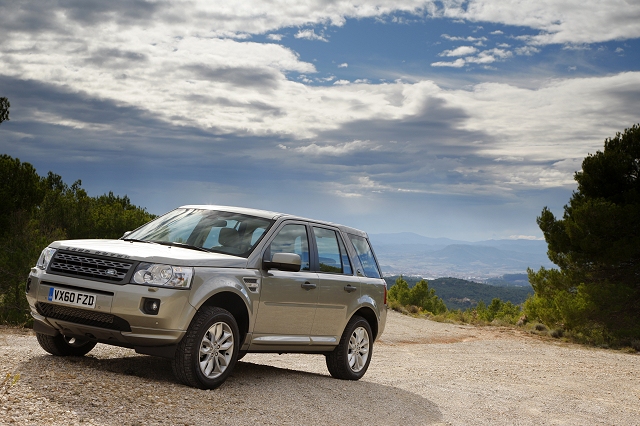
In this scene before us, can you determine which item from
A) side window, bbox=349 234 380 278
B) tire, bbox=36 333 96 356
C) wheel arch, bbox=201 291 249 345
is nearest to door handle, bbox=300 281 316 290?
wheel arch, bbox=201 291 249 345

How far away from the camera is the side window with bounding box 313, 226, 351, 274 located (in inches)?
357

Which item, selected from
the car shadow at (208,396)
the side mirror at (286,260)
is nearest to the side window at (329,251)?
the side mirror at (286,260)

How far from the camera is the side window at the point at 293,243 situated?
322 inches

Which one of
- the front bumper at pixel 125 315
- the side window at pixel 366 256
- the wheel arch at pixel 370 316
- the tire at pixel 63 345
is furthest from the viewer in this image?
the side window at pixel 366 256

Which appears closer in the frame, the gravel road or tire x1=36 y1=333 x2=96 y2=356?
the gravel road

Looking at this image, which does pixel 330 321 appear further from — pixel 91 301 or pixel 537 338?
pixel 537 338

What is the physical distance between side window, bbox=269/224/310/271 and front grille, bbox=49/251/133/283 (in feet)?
6.10

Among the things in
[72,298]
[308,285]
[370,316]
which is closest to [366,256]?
[370,316]

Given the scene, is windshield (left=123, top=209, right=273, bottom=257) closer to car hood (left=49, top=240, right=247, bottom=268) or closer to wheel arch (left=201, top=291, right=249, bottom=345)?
car hood (left=49, top=240, right=247, bottom=268)

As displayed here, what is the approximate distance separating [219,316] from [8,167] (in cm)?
2084

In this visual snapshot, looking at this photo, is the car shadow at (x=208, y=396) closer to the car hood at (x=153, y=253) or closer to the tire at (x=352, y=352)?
the tire at (x=352, y=352)

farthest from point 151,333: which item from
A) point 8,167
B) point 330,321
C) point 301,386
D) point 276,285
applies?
point 8,167

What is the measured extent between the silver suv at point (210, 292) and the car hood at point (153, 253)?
1 centimetres

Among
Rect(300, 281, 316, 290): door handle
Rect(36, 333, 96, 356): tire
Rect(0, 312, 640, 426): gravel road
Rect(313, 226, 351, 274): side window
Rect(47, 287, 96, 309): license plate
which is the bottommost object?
Rect(0, 312, 640, 426): gravel road
